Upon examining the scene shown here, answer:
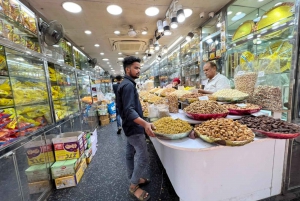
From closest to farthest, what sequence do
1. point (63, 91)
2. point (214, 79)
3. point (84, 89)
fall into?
point (214, 79) → point (63, 91) → point (84, 89)

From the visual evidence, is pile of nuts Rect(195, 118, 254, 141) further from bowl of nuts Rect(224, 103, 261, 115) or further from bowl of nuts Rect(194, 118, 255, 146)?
bowl of nuts Rect(224, 103, 261, 115)

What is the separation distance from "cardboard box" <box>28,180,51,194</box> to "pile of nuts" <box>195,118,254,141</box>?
2159 mm

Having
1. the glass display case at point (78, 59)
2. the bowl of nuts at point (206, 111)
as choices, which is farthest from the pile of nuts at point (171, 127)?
the glass display case at point (78, 59)

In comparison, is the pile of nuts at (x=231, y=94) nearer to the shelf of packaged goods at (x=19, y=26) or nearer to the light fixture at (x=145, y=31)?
the light fixture at (x=145, y=31)

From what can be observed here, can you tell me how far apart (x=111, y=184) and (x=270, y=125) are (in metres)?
2.08

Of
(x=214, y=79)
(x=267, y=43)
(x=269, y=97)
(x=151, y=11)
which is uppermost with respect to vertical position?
(x=151, y=11)

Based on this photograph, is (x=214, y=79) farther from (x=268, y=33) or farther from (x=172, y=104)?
(x=172, y=104)

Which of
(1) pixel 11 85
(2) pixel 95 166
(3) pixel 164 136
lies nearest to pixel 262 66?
(3) pixel 164 136

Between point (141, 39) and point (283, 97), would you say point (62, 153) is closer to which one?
point (283, 97)

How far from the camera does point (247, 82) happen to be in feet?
5.57

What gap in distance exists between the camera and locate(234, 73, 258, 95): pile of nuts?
1.66 m

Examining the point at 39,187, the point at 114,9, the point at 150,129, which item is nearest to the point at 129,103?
the point at 150,129

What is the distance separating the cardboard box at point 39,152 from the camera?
173 cm

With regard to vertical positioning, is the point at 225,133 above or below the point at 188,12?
below
